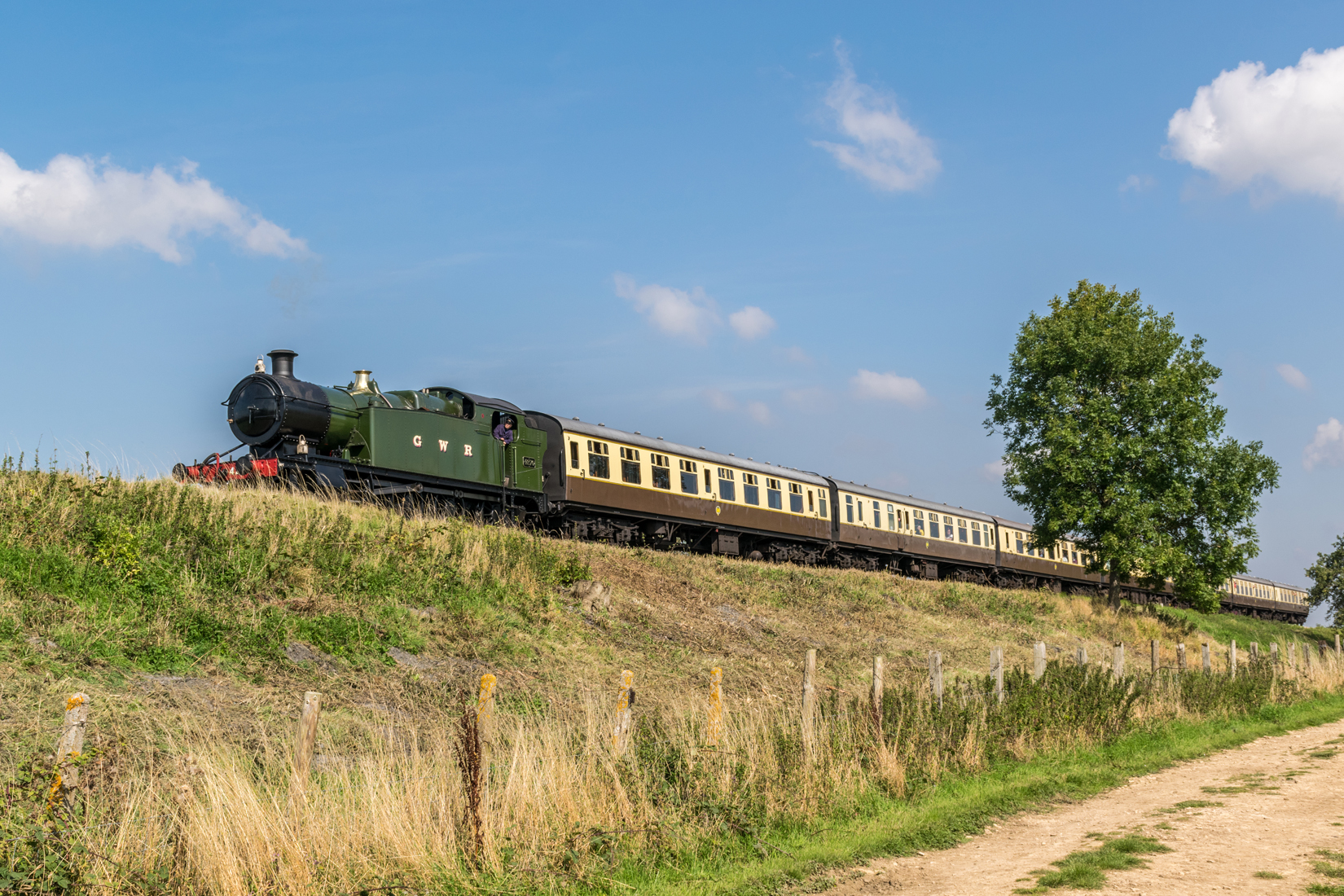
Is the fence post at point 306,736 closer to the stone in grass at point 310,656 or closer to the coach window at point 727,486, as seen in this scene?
the stone in grass at point 310,656

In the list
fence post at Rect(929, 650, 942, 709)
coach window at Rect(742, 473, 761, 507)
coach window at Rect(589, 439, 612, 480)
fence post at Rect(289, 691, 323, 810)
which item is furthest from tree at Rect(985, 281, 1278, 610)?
fence post at Rect(289, 691, 323, 810)

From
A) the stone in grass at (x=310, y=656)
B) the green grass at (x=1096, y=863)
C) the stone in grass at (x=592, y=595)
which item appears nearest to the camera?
the green grass at (x=1096, y=863)

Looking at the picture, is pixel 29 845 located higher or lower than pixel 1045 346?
lower

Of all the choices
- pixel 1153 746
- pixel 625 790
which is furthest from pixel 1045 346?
pixel 625 790

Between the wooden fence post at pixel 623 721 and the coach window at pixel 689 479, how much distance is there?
19955 millimetres

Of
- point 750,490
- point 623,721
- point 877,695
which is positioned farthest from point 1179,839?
point 750,490

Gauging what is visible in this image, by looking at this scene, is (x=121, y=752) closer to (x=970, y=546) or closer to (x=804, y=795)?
(x=804, y=795)

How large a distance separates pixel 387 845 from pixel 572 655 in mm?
8331

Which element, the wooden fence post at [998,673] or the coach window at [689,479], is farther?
the coach window at [689,479]

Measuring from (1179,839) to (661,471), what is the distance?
20143 mm

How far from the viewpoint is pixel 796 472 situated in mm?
35031

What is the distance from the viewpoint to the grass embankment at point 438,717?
6883 millimetres

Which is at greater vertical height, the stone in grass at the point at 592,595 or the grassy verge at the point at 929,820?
the stone in grass at the point at 592,595

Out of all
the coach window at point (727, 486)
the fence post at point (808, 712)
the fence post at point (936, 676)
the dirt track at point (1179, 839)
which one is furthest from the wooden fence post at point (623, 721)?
the coach window at point (727, 486)
